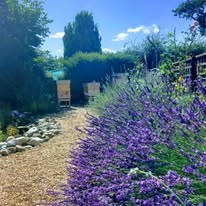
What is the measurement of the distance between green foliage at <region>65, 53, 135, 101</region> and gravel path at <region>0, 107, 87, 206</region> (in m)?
8.94

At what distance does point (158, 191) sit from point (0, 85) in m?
11.3

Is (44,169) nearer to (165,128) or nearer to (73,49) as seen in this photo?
(165,128)

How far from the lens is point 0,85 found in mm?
12234

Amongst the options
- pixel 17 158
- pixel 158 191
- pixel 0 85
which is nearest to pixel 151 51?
pixel 0 85

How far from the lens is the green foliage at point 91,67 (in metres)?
15.5

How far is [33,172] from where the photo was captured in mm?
4605

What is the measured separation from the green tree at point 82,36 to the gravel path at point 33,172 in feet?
63.9

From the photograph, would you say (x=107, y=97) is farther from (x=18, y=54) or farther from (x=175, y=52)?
(x=18, y=54)

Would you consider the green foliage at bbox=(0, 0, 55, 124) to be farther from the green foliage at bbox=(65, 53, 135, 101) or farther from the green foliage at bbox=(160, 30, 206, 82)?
the green foliage at bbox=(160, 30, 206, 82)

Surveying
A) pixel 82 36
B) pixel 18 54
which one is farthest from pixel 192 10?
pixel 18 54

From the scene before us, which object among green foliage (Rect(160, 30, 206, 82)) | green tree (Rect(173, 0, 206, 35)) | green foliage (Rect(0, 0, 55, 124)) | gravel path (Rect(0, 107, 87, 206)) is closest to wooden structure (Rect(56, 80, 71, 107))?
green foliage (Rect(0, 0, 55, 124))

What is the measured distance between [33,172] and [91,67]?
11498mm

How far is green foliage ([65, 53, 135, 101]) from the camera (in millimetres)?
15516

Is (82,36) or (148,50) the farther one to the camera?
(82,36)
